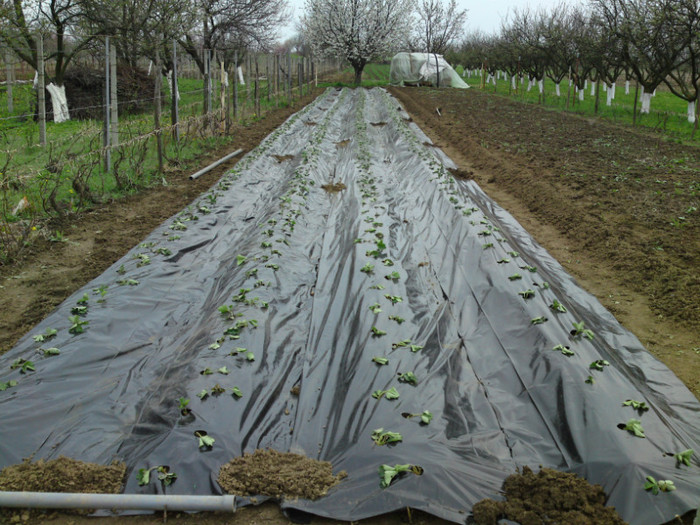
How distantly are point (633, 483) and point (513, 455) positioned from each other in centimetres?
84

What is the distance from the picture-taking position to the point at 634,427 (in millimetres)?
4148

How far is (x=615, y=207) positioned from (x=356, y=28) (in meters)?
40.5

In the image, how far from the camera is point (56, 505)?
3.72m

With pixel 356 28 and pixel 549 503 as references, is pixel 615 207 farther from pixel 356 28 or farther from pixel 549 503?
pixel 356 28

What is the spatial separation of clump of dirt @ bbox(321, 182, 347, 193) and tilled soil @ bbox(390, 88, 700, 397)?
3.32 m


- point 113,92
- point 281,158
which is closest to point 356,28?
point 281,158

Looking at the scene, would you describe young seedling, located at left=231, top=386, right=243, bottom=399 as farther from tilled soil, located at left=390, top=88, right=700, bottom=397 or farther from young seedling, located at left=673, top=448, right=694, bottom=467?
tilled soil, located at left=390, top=88, right=700, bottom=397

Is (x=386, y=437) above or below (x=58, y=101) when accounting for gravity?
below

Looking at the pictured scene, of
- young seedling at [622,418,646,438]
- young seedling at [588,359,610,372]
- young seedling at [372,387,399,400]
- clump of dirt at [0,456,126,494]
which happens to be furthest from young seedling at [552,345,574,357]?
clump of dirt at [0,456,126,494]

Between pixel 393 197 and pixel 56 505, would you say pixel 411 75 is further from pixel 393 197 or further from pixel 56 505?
pixel 56 505

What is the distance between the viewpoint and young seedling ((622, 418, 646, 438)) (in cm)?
410

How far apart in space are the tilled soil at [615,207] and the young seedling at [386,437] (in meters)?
3.19

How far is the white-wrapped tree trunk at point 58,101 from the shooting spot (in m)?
20.8

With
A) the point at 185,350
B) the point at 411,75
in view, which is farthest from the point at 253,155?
the point at 411,75
